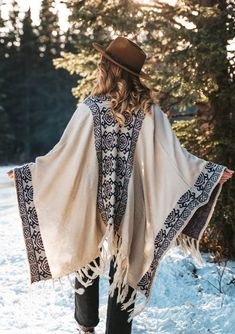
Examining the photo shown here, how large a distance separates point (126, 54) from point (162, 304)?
2.51 metres

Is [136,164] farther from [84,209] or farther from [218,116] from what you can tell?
[218,116]

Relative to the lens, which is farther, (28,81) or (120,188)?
(28,81)

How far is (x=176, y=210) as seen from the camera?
3277 millimetres

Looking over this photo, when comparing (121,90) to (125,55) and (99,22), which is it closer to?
(125,55)

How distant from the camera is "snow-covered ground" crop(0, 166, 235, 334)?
410cm

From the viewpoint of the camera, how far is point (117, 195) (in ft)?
10.8

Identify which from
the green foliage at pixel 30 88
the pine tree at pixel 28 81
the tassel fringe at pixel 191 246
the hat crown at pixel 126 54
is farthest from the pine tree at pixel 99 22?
the pine tree at pixel 28 81

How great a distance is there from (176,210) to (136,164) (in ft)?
1.26

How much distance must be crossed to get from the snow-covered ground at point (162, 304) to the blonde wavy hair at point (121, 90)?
1307 millimetres

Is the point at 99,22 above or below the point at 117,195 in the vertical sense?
above

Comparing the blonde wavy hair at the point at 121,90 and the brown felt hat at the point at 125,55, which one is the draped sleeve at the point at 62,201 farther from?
the brown felt hat at the point at 125,55

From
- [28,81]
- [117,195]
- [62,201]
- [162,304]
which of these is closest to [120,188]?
[117,195]

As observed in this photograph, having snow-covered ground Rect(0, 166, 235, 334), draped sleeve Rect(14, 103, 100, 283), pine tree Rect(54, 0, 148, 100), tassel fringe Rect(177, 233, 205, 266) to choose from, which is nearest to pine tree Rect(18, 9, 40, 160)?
pine tree Rect(54, 0, 148, 100)

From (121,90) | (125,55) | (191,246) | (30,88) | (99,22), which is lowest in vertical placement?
(30,88)
